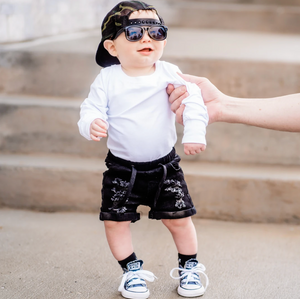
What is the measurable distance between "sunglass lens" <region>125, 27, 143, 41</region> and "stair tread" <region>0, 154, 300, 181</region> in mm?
1243

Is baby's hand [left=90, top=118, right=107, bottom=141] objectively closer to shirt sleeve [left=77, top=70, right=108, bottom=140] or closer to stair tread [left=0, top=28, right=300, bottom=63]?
shirt sleeve [left=77, top=70, right=108, bottom=140]

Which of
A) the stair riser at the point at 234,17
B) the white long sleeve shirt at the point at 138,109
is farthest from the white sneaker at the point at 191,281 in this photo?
the stair riser at the point at 234,17

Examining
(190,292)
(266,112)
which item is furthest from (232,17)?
(190,292)

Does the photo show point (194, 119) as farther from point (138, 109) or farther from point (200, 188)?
point (200, 188)

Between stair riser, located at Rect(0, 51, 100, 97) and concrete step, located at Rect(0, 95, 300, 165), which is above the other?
stair riser, located at Rect(0, 51, 100, 97)

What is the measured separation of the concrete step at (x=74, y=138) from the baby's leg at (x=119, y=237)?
3.77ft

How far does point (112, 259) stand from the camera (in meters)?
2.18

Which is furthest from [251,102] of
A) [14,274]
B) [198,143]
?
[14,274]

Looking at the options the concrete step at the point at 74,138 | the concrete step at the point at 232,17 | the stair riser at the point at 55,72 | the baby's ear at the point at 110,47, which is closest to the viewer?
the baby's ear at the point at 110,47

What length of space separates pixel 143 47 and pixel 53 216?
1.44 m

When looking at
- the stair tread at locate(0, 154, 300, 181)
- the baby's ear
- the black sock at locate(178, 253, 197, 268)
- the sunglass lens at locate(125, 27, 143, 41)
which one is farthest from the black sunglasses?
the stair tread at locate(0, 154, 300, 181)

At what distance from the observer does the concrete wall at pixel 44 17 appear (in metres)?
3.42

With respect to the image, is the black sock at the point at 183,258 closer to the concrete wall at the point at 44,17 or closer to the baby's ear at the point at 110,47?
the baby's ear at the point at 110,47

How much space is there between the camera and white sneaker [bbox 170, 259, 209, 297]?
182 centimetres
